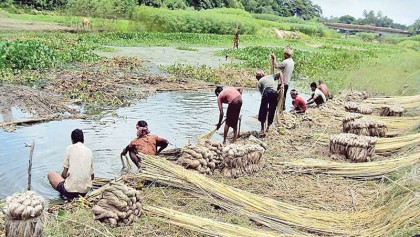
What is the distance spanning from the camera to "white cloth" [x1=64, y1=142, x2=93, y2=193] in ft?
19.6

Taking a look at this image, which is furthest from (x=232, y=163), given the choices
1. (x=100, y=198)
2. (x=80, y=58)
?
(x=80, y=58)

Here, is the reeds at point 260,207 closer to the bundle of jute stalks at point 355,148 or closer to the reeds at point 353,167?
the reeds at point 353,167

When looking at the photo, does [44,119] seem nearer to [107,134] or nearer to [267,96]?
[107,134]

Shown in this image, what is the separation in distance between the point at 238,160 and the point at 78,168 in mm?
2172

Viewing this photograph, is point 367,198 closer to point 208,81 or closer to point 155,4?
point 208,81

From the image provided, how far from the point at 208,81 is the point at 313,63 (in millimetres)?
7873

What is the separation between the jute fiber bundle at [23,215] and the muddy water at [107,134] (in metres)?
2.72

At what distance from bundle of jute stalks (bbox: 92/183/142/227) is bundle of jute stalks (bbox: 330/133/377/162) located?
4.00m

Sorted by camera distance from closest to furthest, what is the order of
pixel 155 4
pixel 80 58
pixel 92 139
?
pixel 92 139
pixel 80 58
pixel 155 4

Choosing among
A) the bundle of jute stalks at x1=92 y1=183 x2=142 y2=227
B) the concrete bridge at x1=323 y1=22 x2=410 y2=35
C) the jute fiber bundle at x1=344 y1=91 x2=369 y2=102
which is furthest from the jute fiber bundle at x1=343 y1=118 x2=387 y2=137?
the concrete bridge at x1=323 y1=22 x2=410 y2=35

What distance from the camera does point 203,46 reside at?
33406mm

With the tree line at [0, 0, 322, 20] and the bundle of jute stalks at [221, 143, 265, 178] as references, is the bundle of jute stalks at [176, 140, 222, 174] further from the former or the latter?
the tree line at [0, 0, 322, 20]

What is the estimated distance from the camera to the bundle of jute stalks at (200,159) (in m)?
6.45

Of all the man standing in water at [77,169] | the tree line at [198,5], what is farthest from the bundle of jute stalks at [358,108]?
the tree line at [198,5]
